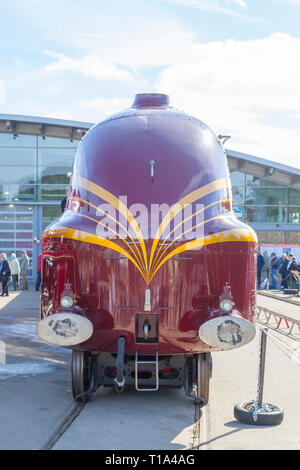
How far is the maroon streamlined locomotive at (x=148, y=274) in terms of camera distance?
720cm

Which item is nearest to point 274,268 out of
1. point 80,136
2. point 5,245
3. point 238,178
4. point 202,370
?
point 238,178

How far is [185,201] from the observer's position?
757 centimetres

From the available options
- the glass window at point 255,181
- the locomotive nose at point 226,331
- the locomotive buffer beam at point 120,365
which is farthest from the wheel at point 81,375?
the glass window at point 255,181

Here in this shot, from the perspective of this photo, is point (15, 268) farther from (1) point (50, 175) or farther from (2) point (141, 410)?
(2) point (141, 410)

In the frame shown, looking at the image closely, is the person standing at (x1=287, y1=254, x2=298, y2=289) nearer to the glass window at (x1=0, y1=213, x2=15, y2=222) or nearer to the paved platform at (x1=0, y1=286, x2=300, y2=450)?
the glass window at (x1=0, y1=213, x2=15, y2=222)

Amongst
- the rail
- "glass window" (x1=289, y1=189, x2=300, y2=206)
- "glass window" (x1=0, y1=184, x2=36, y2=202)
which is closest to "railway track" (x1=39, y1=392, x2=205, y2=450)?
the rail

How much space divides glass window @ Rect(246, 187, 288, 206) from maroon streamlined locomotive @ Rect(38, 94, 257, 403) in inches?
1133

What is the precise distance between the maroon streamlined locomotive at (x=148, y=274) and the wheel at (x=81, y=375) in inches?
0.7

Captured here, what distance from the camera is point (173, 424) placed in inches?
281

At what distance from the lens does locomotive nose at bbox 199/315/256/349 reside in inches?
273

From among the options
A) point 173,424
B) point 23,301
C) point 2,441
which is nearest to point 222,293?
point 173,424

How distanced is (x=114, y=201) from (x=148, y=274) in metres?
0.97
